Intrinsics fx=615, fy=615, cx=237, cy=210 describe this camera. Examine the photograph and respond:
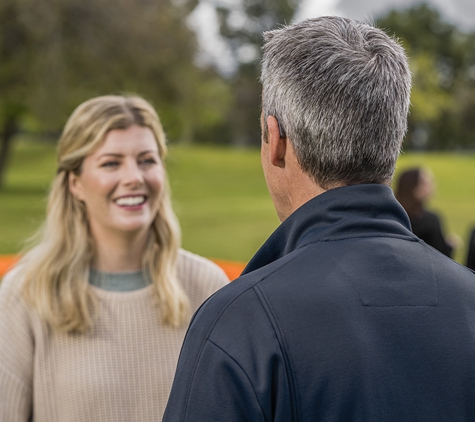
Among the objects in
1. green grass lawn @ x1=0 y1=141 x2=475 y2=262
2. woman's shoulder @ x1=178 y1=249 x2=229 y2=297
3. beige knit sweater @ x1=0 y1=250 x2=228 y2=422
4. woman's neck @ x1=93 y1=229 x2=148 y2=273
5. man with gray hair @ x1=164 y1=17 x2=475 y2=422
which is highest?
man with gray hair @ x1=164 y1=17 x2=475 y2=422

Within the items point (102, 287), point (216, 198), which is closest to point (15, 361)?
point (102, 287)

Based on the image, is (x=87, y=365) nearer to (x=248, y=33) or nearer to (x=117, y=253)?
(x=117, y=253)

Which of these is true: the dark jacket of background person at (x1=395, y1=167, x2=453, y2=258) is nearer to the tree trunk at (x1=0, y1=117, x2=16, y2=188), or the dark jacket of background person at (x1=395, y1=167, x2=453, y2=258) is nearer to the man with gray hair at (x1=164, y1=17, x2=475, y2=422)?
the man with gray hair at (x1=164, y1=17, x2=475, y2=422)

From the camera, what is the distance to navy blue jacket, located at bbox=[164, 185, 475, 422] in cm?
110

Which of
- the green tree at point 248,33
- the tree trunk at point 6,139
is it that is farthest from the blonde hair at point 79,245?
the green tree at point 248,33

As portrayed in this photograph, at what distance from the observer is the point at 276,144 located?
1.32 m

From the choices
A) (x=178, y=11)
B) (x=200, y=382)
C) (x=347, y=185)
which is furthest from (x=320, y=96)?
(x=178, y=11)

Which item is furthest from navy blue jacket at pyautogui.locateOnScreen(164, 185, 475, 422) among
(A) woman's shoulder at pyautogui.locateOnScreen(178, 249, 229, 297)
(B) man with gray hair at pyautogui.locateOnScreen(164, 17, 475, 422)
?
(A) woman's shoulder at pyautogui.locateOnScreen(178, 249, 229, 297)

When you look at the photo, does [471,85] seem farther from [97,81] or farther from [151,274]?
[151,274]

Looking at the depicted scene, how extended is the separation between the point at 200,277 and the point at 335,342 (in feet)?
5.83

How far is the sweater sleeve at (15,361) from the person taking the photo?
2.38m

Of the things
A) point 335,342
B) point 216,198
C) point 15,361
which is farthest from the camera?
point 216,198

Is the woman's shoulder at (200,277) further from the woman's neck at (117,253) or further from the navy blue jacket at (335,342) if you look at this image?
the navy blue jacket at (335,342)

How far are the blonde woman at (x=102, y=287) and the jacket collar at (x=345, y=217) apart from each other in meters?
1.46
